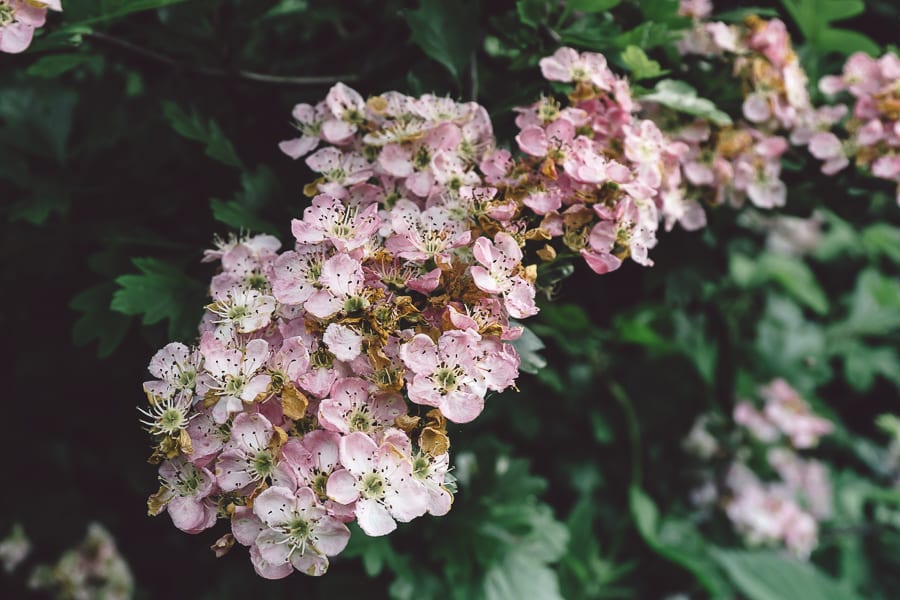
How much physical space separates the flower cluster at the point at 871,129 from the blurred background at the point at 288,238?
0.21 ft

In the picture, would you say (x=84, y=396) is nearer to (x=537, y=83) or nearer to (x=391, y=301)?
(x=391, y=301)

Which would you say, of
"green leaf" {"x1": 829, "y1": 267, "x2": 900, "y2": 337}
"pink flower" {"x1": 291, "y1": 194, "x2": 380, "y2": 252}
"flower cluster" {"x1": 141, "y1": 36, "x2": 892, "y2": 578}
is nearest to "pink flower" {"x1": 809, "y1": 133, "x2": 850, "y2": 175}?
"flower cluster" {"x1": 141, "y1": 36, "x2": 892, "y2": 578}

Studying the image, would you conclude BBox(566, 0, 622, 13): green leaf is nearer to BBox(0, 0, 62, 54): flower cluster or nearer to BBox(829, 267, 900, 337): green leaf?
BBox(0, 0, 62, 54): flower cluster

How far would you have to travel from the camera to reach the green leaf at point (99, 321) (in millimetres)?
1282

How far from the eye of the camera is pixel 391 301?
98 cm

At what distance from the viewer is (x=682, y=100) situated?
1.30 metres

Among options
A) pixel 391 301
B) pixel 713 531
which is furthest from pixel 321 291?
pixel 713 531

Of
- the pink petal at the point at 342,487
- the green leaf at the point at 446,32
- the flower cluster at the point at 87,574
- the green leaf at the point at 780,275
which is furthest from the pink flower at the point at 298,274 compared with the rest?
the green leaf at the point at 780,275

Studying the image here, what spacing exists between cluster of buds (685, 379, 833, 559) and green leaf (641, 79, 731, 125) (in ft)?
4.17

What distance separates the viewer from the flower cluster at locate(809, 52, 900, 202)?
53.5 inches

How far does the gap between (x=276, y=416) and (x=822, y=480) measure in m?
2.19

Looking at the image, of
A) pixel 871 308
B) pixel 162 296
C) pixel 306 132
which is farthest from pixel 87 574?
pixel 871 308

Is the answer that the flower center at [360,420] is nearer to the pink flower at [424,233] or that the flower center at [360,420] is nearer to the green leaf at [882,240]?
the pink flower at [424,233]

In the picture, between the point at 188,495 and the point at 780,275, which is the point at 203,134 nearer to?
the point at 188,495
